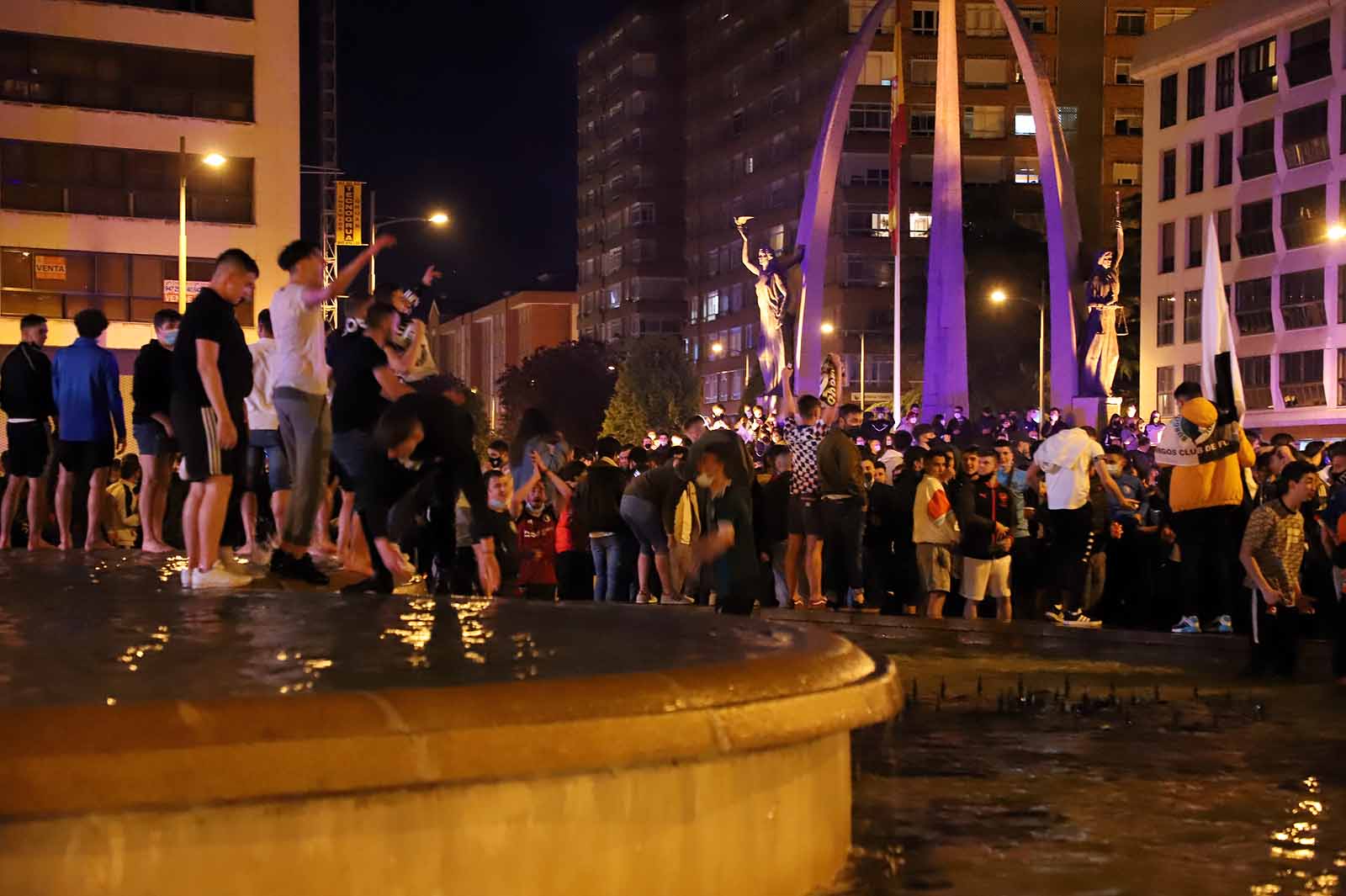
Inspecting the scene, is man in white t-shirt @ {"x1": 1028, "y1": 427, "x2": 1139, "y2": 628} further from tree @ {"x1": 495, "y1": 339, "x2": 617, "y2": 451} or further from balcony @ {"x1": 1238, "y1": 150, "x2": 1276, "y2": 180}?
tree @ {"x1": 495, "y1": 339, "x2": 617, "y2": 451}

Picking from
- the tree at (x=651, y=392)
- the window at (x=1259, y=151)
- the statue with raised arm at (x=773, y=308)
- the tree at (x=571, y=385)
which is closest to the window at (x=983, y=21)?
the tree at (x=651, y=392)

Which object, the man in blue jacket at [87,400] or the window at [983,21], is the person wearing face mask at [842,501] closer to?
the man in blue jacket at [87,400]

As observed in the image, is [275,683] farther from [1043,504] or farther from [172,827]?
[1043,504]

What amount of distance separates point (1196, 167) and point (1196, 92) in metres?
2.86

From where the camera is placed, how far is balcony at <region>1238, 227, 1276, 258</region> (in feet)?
229

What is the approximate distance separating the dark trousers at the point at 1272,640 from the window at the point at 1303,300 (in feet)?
181

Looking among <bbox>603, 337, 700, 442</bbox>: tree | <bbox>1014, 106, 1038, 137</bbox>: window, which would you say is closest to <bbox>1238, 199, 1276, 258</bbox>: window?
<bbox>1014, 106, 1038, 137</bbox>: window

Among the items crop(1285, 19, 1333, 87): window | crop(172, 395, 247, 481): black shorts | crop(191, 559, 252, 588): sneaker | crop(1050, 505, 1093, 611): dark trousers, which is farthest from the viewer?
crop(1285, 19, 1333, 87): window

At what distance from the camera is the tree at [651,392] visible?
11606 centimetres

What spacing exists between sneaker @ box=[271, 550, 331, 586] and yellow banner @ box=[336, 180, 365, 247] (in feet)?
163

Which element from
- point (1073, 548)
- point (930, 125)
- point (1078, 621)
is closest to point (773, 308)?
point (1073, 548)

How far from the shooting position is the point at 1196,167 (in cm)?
7506

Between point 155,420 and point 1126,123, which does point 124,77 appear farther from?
point 1126,123

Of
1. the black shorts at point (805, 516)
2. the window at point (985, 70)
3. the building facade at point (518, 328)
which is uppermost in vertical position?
the window at point (985, 70)
